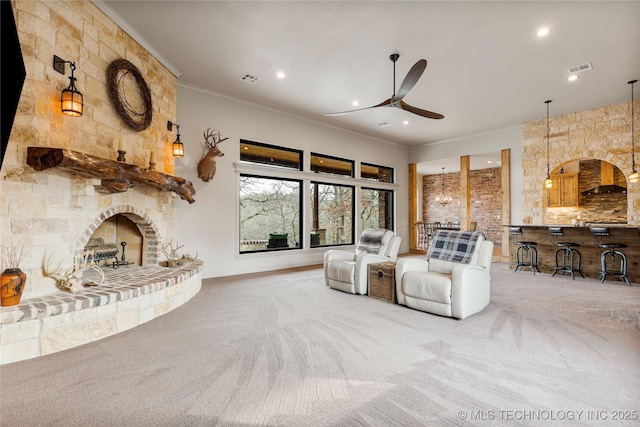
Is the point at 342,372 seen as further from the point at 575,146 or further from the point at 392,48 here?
the point at 575,146

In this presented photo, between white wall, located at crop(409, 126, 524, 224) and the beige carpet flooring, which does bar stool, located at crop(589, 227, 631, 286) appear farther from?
white wall, located at crop(409, 126, 524, 224)

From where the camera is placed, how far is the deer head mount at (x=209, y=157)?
5371 millimetres

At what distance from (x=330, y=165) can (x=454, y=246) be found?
443 centimetres

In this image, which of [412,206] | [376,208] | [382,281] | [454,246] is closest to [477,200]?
[412,206]

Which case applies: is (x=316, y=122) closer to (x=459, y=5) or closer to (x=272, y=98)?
(x=272, y=98)

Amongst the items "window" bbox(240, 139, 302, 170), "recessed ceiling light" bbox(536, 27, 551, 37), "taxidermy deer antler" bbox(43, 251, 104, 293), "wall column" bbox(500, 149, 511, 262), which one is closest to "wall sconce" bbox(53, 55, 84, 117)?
"taxidermy deer antler" bbox(43, 251, 104, 293)

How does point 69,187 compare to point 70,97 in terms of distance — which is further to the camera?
point 69,187

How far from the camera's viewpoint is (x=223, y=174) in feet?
19.3

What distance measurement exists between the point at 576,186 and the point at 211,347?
414 inches

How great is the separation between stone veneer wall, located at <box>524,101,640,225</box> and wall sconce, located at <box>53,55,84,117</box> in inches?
340

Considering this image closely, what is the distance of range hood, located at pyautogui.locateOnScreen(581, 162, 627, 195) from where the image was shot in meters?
7.87

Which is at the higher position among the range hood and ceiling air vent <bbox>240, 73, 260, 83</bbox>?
ceiling air vent <bbox>240, 73, 260, 83</bbox>

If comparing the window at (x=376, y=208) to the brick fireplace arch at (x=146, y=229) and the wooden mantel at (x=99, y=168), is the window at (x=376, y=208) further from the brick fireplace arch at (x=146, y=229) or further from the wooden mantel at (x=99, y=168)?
the wooden mantel at (x=99, y=168)

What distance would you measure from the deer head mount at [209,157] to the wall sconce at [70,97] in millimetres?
2365
